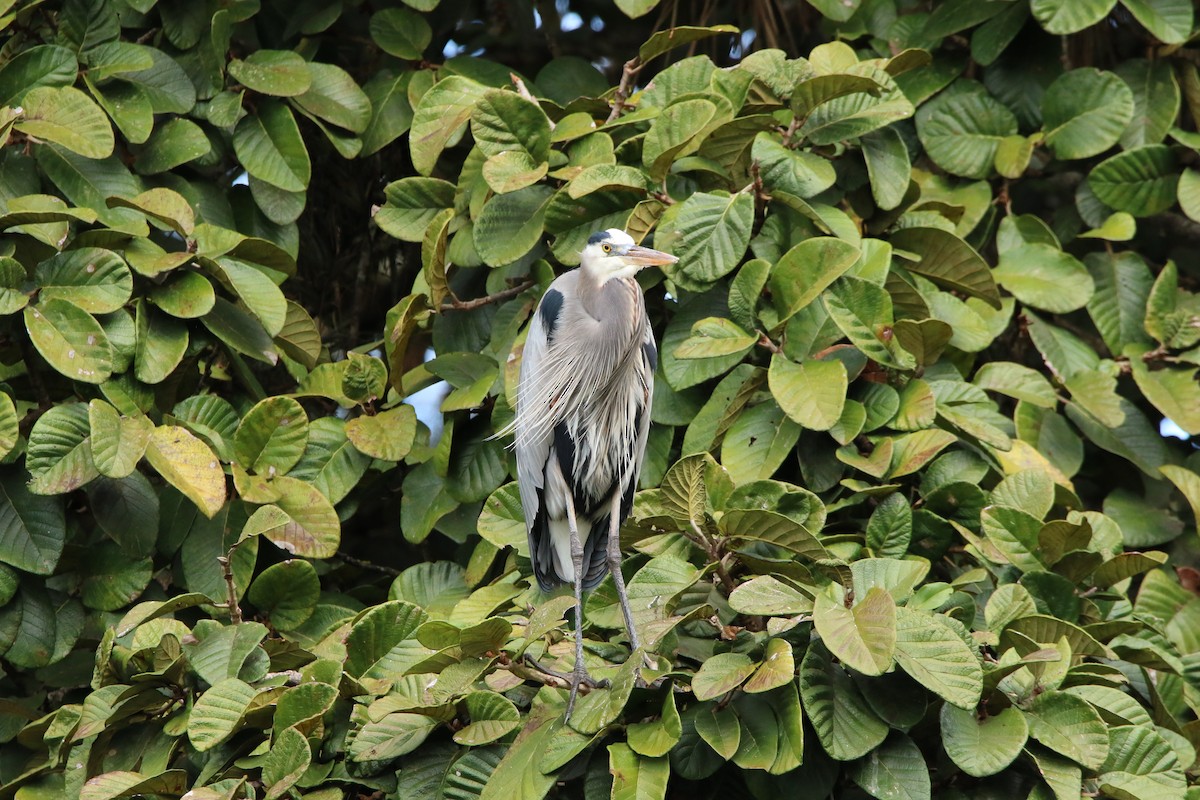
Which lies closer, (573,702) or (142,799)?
(573,702)

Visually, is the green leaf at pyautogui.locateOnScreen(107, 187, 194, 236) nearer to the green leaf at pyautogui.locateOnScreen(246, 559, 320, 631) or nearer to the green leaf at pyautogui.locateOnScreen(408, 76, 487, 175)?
the green leaf at pyautogui.locateOnScreen(408, 76, 487, 175)

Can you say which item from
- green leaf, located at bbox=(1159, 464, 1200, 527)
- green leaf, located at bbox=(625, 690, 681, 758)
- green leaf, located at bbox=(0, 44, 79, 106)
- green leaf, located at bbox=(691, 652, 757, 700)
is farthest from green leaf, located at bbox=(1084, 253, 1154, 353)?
green leaf, located at bbox=(0, 44, 79, 106)

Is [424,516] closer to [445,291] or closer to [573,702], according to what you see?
[445,291]

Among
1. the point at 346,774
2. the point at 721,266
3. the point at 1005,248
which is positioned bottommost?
the point at 1005,248

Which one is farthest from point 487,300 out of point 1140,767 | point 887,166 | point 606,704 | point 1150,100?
point 1150,100

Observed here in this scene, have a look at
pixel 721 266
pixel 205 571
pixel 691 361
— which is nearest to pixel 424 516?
pixel 205 571

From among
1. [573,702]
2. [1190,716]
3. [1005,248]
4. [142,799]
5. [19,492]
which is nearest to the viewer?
[573,702]

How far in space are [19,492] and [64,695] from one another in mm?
560

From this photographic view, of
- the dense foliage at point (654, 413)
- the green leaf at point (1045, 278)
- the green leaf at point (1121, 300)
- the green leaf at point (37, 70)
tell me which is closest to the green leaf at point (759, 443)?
the dense foliage at point (654, 413)

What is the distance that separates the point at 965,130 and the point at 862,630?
197 centimetres

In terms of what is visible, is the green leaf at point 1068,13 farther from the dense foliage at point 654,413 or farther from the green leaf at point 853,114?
the green leaf at point 853,114

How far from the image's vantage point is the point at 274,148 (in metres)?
3.44

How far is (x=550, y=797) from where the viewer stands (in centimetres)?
238

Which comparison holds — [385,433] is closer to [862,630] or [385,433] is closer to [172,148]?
[172,148]
